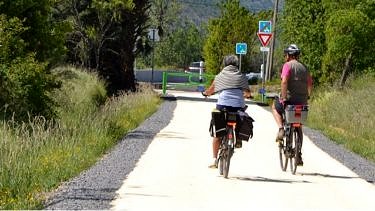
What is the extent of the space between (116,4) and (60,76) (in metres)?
8.77

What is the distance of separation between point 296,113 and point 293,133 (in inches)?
15.6

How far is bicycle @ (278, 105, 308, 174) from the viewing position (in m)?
11.7

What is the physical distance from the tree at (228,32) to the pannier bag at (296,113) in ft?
113

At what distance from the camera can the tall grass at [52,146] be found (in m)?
9.42

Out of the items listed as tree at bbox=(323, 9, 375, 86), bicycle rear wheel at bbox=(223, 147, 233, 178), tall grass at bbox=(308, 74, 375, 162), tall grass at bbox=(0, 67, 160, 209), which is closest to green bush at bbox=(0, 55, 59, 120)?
tall grass at bbox=(0, 67, 160, 209)

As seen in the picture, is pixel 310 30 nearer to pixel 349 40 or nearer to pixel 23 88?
pixel 349 40

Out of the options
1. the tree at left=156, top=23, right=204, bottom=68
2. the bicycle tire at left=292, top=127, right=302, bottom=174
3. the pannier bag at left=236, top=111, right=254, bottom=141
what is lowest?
the tree at left=156, top=23, right=204, bottom=68

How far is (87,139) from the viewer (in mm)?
14367

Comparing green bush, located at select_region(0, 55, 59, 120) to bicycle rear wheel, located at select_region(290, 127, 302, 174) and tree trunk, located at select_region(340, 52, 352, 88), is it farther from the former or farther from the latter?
tree trunk, located at select_region(340, 52, 352, 88)

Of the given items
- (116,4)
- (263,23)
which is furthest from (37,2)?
(263,23)

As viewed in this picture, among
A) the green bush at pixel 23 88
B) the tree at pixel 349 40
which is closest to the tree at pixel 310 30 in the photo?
the tree at pixel 349 40

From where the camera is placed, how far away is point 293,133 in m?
11.9

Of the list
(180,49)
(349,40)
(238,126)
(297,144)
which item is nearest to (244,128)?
(238,126)

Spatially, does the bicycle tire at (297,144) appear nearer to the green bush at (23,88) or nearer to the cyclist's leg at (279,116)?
the cyclist's leg at (279,116)
